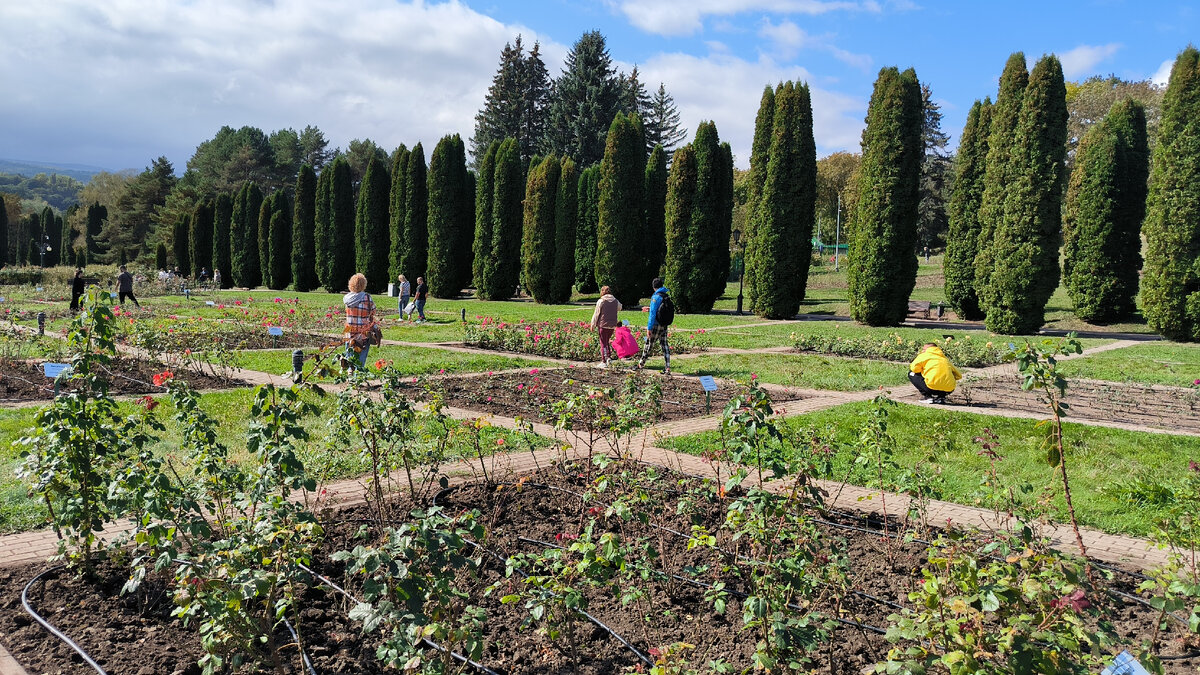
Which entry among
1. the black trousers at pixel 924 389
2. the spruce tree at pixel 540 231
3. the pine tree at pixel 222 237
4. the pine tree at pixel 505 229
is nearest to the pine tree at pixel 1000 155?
the black trousers at pixel 924 389

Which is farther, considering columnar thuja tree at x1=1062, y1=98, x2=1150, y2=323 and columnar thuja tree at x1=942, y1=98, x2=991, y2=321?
columnar thuja tree at x1=942, y1=98, x2=991, y2=321

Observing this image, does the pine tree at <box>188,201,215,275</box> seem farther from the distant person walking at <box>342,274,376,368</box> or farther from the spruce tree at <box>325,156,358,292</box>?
the distant person walking at <box>342,274,376,368</box>

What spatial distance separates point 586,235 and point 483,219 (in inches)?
160

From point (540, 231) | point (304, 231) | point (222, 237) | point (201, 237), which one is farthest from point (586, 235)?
point (201, 237)

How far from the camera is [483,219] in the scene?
1178 inches

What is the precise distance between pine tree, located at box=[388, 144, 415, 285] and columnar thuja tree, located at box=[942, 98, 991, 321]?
20.5 metres

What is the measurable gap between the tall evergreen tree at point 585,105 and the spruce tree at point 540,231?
16.9 meters

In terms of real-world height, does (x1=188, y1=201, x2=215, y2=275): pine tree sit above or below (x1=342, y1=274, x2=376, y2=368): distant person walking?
above

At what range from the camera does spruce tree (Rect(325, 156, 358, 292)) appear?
113 feet

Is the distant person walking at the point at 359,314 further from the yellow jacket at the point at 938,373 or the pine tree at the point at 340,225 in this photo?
the pine tree at the point at 340,225

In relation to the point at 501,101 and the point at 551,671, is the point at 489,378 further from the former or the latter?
the point at 501,101

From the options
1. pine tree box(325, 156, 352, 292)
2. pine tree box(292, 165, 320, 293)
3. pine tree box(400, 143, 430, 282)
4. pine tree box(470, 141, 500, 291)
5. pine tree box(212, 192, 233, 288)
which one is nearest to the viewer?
pine tree box(470, 141, 500, 291)

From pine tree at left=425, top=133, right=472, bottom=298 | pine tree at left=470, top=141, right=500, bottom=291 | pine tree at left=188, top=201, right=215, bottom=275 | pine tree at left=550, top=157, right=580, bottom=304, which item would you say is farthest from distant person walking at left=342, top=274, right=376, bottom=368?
pine tree at left=188, top=201, right=215, bottom=275

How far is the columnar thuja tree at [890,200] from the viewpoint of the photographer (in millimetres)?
19312
